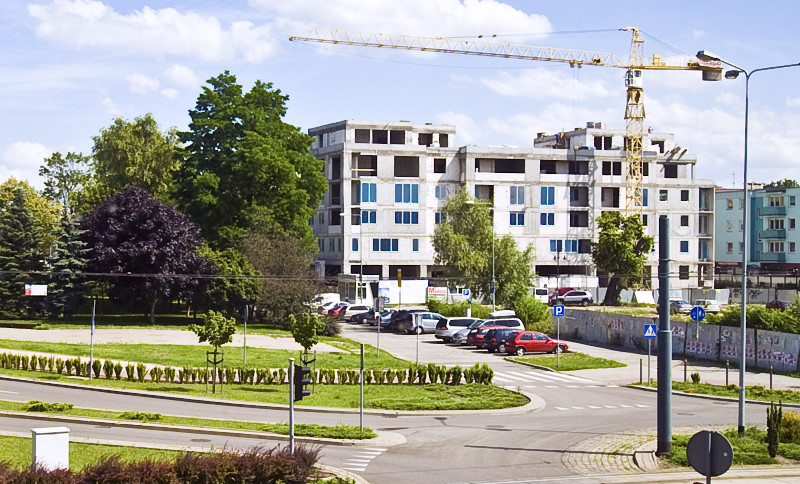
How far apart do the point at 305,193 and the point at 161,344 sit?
24567mm

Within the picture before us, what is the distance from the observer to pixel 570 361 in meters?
48.8

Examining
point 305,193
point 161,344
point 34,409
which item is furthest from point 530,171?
point 34,409

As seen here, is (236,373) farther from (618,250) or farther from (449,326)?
(618,250)

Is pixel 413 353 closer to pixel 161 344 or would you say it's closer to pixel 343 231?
pixel 161 344

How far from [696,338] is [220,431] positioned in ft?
106

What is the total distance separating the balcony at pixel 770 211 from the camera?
111 m

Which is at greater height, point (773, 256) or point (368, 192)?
point (368, 192)

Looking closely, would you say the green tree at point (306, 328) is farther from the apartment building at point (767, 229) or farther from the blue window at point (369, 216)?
the apartment building at point (767, 229)

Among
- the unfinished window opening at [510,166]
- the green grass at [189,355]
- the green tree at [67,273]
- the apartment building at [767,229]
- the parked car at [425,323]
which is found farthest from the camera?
the apartment building at [767,229]

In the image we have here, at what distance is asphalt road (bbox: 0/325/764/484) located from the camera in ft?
72.4

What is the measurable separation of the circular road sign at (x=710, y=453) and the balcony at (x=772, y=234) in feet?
351

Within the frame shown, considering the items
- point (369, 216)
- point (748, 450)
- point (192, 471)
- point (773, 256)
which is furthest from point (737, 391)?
point (773, 256)

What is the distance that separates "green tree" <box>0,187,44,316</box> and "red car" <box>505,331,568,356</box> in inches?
1270

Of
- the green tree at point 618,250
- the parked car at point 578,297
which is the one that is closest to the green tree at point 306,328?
the green tree at point 618,250
